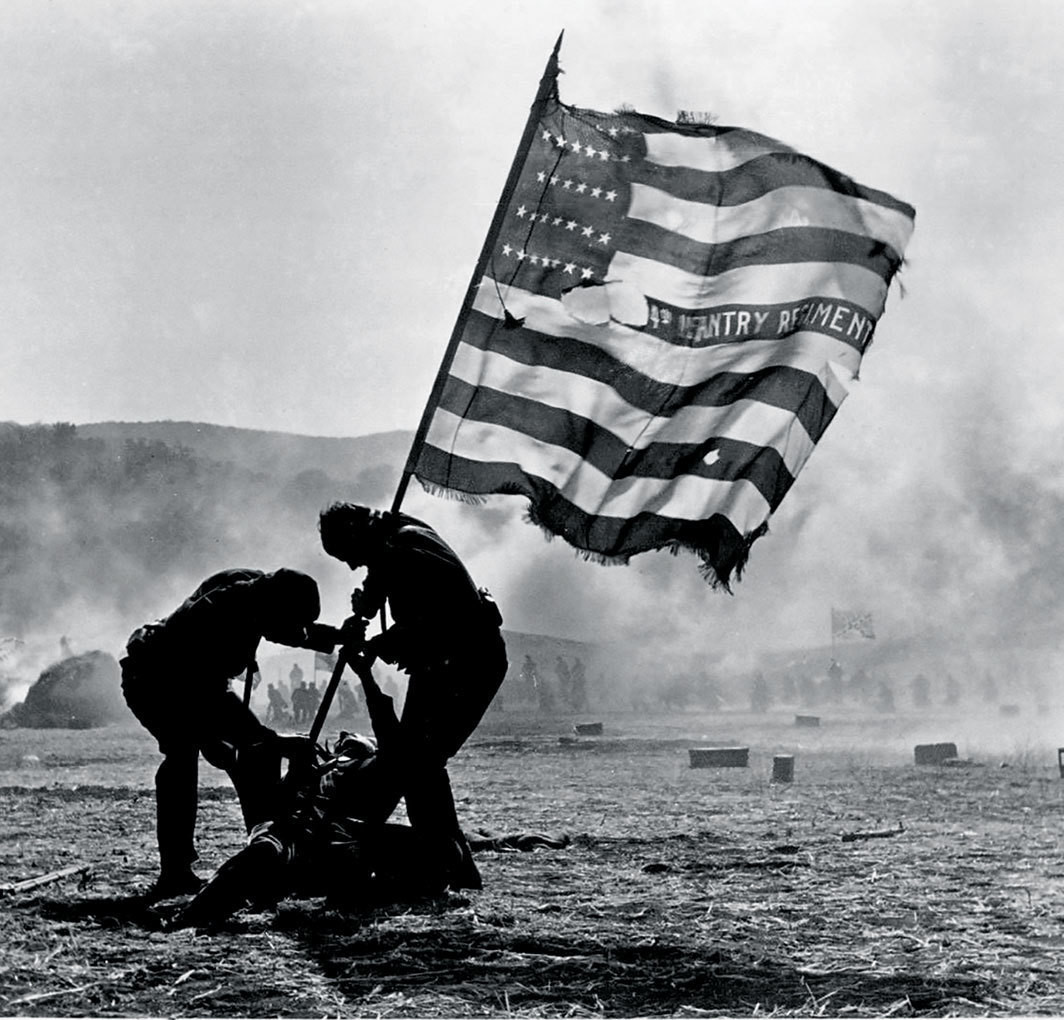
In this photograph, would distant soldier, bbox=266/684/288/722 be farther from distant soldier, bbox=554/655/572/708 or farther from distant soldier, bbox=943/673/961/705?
distant soldier, bbox=943/673/961/705

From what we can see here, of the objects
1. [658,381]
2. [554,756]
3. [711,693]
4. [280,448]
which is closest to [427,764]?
[658,381]

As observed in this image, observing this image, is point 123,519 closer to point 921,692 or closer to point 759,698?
point 759,698

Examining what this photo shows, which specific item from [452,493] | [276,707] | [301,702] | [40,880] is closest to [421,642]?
[452,493]

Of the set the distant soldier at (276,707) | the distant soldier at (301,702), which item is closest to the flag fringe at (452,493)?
the distant soldier at (301,702)

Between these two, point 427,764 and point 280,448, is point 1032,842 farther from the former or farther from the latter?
point 280,448

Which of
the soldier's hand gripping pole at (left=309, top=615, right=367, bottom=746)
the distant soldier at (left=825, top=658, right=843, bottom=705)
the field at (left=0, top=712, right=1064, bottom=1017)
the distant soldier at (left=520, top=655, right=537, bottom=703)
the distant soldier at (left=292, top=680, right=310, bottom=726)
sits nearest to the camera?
the field at (left=0, top=712, right=1064, bottom=1017)

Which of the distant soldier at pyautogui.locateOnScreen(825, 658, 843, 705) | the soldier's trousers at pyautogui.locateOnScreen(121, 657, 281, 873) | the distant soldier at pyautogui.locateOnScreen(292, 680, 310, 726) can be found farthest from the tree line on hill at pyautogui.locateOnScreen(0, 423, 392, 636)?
the soldier's trousers at pyautogui.locateOnScreen(121, 657, 281, 873)
